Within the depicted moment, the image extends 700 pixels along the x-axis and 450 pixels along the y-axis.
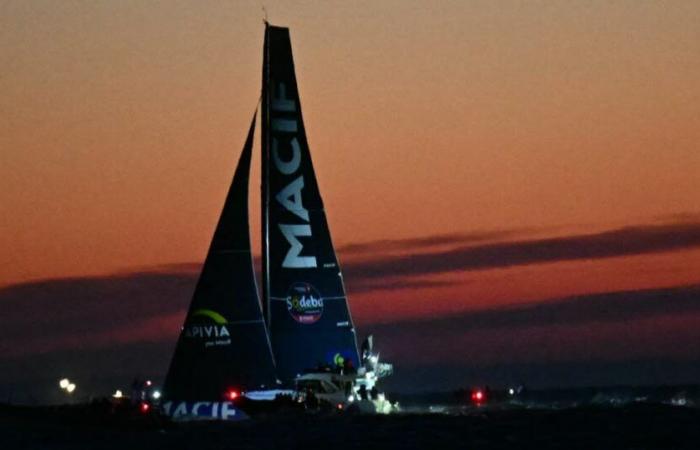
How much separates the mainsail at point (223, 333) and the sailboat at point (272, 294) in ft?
0.14

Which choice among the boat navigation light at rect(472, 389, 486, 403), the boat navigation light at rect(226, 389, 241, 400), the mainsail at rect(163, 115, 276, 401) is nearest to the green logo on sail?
the mainsail at rect(163, 115, 276, 401)

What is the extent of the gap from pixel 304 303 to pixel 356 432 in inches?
398

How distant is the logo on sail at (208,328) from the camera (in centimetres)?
7181

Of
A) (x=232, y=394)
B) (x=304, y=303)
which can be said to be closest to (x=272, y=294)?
(x=304, y=303)

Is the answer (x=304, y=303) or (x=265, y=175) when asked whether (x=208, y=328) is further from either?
(x=265, y=175)

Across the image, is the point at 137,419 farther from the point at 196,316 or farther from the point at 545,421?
the point at 545,421

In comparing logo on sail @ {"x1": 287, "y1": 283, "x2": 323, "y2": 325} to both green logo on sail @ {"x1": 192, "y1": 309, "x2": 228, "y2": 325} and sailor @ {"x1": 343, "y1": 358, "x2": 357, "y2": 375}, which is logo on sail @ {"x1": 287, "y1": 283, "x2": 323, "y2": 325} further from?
green logo on sail @ {"x1": 192, "y1": 309, "x2": 228, "y2": 325}

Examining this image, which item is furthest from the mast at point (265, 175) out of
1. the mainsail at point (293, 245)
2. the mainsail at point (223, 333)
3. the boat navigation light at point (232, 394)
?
the boat navigation light at point (232, 394)

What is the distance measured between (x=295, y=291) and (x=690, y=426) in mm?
18742

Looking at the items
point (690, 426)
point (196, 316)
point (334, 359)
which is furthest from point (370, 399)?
point (690, 426)

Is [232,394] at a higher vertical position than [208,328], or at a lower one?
lower

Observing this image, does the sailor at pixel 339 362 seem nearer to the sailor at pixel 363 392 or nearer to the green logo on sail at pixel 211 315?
the sailor at pixel 363 392

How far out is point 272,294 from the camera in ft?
252

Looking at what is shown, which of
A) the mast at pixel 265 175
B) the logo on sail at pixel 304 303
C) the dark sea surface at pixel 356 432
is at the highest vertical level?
the mast at pixel 265 175
